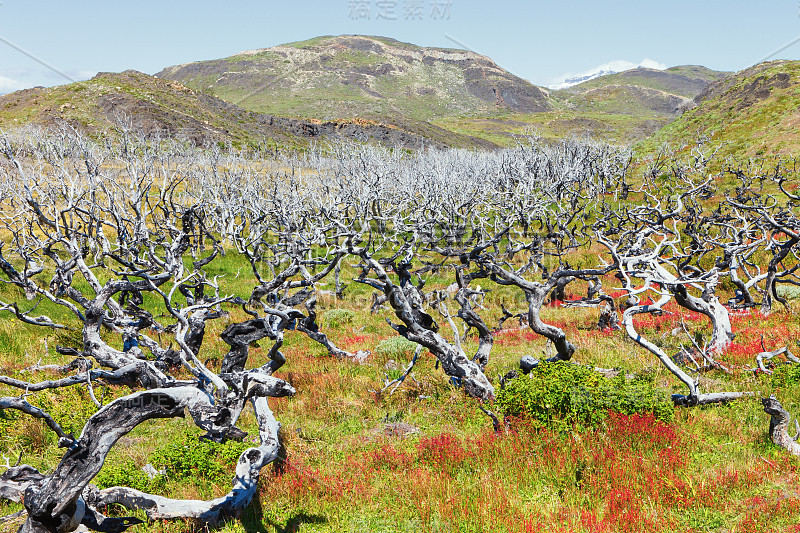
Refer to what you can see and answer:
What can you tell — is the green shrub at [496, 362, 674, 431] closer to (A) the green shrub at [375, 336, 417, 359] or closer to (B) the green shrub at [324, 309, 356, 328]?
(A) the green shrub at [375, 336, 417, 359]

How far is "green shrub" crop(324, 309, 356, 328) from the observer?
15.6m

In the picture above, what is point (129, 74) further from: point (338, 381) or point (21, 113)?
point (338, 381)

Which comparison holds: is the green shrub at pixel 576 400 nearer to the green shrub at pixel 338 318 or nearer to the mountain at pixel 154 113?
→ the green shrub at pixel 338 318

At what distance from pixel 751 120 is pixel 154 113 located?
299 ft

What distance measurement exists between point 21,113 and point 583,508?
101 meters

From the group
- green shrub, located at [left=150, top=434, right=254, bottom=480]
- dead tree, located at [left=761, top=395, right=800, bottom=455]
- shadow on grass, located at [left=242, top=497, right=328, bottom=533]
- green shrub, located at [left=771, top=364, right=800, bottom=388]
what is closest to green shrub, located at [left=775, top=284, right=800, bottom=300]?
green shrub, located at [left=771, top=364, right=800, bottom=388]

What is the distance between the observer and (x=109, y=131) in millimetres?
72562

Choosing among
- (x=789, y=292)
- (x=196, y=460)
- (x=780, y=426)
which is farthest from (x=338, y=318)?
(x=789, y=292)

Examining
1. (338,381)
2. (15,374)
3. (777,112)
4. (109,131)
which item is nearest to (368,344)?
(338,381)

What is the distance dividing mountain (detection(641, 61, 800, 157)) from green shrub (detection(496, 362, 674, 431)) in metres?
45.5

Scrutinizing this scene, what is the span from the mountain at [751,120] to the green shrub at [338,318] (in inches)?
1658

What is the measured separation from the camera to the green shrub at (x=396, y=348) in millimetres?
11531

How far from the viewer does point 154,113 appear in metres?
83.8

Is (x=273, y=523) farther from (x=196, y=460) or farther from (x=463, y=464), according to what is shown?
(x=463, y=464)
